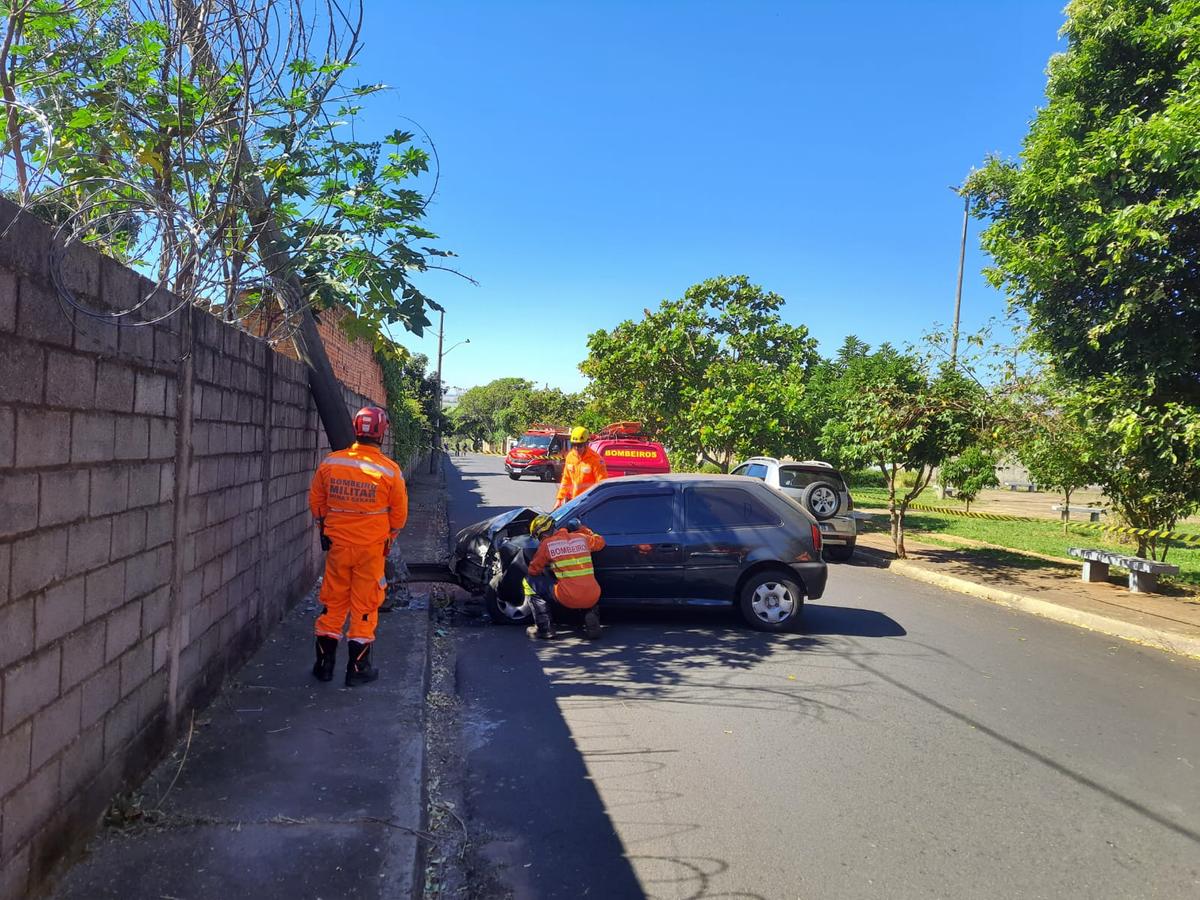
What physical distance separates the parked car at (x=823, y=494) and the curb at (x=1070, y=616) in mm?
1158

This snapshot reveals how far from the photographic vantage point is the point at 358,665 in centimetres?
523

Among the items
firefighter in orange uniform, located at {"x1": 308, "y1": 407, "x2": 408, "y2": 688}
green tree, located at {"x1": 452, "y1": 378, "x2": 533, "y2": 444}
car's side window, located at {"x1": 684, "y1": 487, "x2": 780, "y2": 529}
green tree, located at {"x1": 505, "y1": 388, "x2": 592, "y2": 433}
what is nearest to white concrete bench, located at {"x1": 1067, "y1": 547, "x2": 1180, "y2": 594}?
car's side window, located at {"x1": 684, "y1": 487, "x2": 780, "y2": 529}

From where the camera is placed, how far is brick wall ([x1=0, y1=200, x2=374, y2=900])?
253 cm

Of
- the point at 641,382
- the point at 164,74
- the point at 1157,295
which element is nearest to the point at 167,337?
the point at 164,74

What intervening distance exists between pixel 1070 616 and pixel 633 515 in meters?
5.22

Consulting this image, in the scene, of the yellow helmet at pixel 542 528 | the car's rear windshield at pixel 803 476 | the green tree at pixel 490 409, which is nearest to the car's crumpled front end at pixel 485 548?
the yellow helmet at pixel 542 528

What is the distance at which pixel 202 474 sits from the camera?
4363 mm

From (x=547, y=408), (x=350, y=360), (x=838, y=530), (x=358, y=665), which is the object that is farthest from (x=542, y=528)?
(x=547, y=408)

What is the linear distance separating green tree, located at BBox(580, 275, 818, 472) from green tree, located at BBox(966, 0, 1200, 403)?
7.95 meters

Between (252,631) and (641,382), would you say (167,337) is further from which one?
(641,382)

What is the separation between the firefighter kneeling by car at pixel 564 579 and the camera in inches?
280

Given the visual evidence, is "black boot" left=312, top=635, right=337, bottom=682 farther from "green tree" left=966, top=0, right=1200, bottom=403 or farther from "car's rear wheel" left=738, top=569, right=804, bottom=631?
"green tree" left=966, top=0, right=1200, bottom=403

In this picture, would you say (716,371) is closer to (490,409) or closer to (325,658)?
(325,658)

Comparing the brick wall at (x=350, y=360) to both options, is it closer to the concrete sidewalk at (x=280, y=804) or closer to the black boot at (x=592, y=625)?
the black boot at (x=592, y=625)
